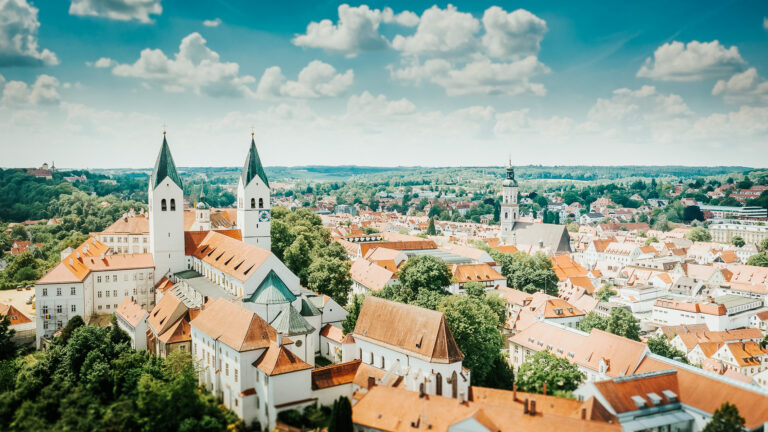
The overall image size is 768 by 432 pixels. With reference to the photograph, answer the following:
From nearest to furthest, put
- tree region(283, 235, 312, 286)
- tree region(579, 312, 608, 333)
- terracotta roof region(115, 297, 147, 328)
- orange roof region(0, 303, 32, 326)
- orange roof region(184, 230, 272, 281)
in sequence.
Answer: orange roof region(184, 230, 272, 281)
terracotta roof region(115, 297, 147, 328)
orange roof region(0, 303, 32, 326)
tree region(579, 312, 608, 333)
tree region(283, 235, 312, 286)

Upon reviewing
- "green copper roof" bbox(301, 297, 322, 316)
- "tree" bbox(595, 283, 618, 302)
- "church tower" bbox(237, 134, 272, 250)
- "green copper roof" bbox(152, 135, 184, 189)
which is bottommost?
"tree" bbox(595, 283, 618, 302)

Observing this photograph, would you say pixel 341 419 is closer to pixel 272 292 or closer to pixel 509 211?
pixel 272 292

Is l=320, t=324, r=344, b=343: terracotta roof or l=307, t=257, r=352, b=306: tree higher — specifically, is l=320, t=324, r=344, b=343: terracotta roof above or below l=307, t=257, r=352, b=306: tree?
below

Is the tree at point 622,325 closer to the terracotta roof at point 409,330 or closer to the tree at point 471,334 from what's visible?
the tree at point 471,334

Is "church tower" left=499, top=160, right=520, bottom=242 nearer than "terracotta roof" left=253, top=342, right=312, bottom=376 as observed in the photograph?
No

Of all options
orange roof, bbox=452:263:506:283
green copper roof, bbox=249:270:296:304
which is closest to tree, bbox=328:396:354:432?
green copper roof, bbox=249:270:296:304

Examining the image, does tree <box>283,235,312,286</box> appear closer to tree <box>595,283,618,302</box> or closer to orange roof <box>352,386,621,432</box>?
orange roof <box>352,386,621,432</box>

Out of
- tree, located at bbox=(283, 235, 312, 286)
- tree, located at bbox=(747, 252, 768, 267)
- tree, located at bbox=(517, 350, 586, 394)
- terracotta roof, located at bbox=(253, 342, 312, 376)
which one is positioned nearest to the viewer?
terracotta roof, located at bbox=(253, 342, 312, 376)
